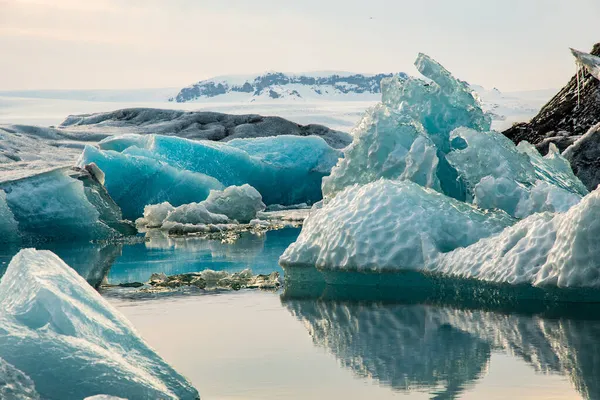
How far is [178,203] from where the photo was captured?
45.1 feet

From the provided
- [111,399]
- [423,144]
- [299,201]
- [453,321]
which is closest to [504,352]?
[453,321]

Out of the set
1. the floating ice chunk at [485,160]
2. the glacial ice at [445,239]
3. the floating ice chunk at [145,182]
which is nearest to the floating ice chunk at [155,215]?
the floating ice chunk at [145,182]

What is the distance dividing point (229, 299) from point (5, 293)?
244 centimetres

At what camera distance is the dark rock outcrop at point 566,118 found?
1262 cm

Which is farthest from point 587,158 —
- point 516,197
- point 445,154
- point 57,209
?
point 57,209

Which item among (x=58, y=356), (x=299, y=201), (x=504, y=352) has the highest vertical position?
(x=58, y=356)

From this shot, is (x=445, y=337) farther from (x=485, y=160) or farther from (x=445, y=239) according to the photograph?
(x=485, y=160)

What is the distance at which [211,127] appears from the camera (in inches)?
895

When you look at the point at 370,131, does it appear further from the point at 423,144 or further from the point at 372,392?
the point at 372,392

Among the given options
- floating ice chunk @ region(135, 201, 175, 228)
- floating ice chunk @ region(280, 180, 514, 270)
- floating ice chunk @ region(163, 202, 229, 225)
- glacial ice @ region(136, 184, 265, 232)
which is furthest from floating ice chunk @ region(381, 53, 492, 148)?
floating ice chunk @ region(135, 201, 175, 228)

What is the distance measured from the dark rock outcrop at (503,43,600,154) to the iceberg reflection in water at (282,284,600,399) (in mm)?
7400

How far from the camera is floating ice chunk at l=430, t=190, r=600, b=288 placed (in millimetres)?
5078

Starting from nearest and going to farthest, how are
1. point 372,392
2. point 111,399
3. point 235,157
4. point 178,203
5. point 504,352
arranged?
point 111,399, point 372,392, point 504,352, point 178,203, point 235,157

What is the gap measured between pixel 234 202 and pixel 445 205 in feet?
20.7
